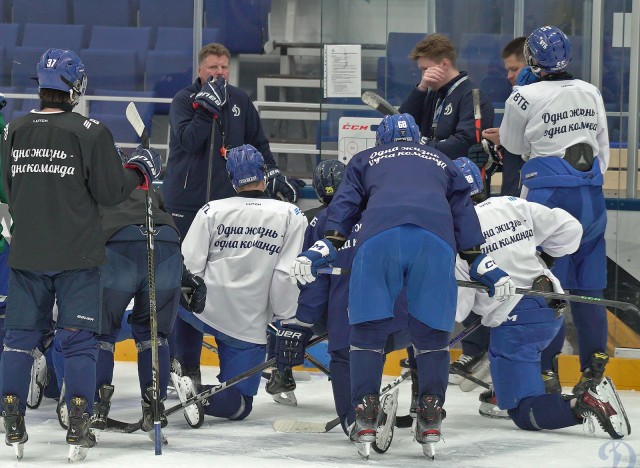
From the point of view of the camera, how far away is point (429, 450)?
14.0 ft

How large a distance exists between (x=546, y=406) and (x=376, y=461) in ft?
2.45

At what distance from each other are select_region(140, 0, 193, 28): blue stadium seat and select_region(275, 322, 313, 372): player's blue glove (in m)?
3.94

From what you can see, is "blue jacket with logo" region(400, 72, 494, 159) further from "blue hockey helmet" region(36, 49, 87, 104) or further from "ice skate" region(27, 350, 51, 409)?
"blue hockey helmet" region(36, 49, 87, 104)

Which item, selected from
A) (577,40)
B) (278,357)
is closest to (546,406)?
(278,357)

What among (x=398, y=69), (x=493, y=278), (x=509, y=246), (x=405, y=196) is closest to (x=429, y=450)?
(x=493, y=278)

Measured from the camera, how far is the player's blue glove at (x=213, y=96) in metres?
6.05

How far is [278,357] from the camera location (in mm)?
4617

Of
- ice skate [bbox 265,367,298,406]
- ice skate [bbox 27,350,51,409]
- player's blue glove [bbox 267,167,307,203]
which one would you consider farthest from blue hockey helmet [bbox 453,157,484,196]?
ice skate [bbox 27,350,51,409]

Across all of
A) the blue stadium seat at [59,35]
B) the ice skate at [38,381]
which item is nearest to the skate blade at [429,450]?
the ice skate at [38,381]

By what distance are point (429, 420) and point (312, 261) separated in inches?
24.6

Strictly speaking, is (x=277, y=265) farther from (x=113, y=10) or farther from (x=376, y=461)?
(x=113, y=10)

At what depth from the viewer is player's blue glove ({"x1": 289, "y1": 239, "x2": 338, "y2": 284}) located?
4254 mm

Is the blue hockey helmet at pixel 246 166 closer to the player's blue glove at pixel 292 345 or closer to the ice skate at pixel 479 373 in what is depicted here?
the player's blue glove at pixel 292 345

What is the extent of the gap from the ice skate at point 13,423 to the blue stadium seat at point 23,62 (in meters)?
3.87
